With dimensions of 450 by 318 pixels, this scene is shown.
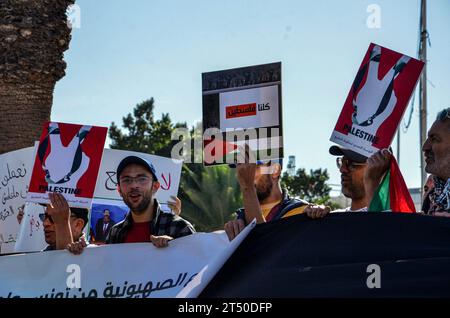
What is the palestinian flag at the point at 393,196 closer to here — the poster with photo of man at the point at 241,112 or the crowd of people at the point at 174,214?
the crowd of people at the point at 174,214

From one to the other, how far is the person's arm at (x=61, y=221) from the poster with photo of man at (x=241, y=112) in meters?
0.97

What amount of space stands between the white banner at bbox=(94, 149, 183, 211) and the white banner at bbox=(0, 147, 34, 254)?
894mm

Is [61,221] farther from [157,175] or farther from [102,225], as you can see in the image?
[102,225]

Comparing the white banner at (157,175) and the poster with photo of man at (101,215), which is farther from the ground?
the white banner at (157,175)

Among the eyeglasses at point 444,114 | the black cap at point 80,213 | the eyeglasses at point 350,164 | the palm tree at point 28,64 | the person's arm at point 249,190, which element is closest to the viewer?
the eyeglasses at point 444,114

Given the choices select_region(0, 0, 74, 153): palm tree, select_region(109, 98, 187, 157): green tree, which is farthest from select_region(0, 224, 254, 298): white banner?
select_region(109, 98, 187, 157): green tree

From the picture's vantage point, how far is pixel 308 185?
131 feet

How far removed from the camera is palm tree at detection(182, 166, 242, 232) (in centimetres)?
2550

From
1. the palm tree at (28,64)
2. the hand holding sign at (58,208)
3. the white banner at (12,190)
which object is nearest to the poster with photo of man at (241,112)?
the hand holding sign at (58,208)

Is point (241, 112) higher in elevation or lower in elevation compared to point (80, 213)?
higher

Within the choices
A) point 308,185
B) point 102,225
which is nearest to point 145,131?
point 308,185

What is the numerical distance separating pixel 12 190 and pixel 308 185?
3269 centimetres

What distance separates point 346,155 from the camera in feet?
16.2

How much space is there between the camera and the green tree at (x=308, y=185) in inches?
1547
